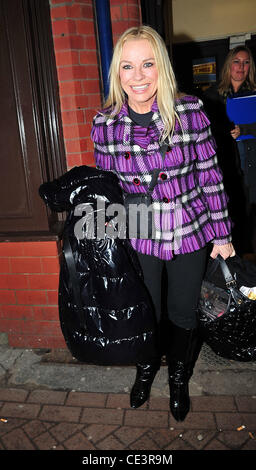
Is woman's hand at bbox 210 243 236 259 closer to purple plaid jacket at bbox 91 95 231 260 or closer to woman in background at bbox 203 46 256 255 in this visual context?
purple plaid jacket at bbox 91 95 231 260

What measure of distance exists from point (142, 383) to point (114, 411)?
10.1 inches

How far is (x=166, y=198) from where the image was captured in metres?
2.17

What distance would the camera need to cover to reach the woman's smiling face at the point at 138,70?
207 cm

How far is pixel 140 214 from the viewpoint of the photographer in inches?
88.4

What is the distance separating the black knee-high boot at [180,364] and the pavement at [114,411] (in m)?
0.07

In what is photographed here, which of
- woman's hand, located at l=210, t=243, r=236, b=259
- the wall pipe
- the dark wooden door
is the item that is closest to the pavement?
woman's hand, located at l=210, t=243, r=236, b=259

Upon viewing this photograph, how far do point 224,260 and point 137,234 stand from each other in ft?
1.85

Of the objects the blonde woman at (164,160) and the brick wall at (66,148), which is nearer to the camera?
the blonde woman at (164,160)

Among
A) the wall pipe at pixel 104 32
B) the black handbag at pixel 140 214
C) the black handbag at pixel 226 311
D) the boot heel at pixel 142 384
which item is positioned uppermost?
the wall pipe at pixel 104 32

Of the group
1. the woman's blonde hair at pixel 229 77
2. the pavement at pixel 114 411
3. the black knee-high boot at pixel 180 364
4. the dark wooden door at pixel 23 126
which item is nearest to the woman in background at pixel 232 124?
the woman's blonde hair at pixel 229 77

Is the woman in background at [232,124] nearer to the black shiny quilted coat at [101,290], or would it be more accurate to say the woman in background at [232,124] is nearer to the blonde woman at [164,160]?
the blonde woman at [164,160]

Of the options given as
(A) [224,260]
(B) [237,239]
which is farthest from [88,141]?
(B) [237,239]

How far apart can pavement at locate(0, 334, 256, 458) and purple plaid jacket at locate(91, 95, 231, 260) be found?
3.51 feet

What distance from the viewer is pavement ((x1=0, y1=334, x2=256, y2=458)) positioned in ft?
7.57
